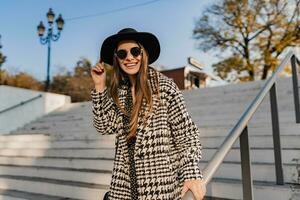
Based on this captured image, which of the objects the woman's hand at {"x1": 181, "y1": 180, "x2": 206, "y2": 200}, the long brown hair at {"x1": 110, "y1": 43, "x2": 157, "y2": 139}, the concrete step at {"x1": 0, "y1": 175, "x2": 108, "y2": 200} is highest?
the long brown hair at {"x1": 110, "y1": 43, "x2": 157, "y2": 139}

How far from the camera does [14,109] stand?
845 cm

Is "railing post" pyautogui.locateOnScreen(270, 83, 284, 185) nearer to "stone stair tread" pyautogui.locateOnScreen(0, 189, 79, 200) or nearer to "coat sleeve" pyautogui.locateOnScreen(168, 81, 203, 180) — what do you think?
"coat sleeve" pyautogui.locateOnScreen(168, 81, 203, 180)

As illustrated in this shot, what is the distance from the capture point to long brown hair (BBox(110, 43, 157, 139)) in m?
1.58

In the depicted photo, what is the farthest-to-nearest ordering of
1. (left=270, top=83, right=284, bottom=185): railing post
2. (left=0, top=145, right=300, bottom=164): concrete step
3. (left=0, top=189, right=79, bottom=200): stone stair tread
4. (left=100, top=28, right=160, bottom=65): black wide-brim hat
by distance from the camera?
(left=0, top=189, right=79, bottom=200): stone stair tread < (left=0, top=145, right=300, bottom=164): concrete step < (left=270, top=83, right=284, bottom=185): railing post < (left=100, top=28, right=160, bottom=65): black wide-brim hat

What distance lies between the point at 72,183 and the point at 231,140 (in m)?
2.67

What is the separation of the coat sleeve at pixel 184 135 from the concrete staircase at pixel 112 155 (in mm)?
1372

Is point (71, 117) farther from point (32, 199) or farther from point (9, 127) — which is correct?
point (32, 199)

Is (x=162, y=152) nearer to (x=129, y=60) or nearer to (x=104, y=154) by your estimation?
(x=129, y=60)

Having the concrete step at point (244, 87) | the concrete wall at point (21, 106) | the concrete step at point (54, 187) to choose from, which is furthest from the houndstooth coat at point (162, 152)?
the concrete wall at point (21, 106)

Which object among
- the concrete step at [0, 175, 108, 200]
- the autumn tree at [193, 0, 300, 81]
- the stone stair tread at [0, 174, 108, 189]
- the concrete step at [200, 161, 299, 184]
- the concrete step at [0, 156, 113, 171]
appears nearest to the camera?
the concrete step at [200, 161, 299, 184]

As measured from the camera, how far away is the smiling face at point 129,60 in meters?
1.66

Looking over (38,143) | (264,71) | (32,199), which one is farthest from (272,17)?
(32,199)

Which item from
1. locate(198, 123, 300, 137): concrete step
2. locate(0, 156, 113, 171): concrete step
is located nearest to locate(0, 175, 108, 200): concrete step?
locate(0, 156, 113, 171): concrete step

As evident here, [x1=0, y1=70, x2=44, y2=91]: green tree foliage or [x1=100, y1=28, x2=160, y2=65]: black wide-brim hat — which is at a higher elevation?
[x1=0, y1=70, x2=44, y2=91]: green tree foliage
